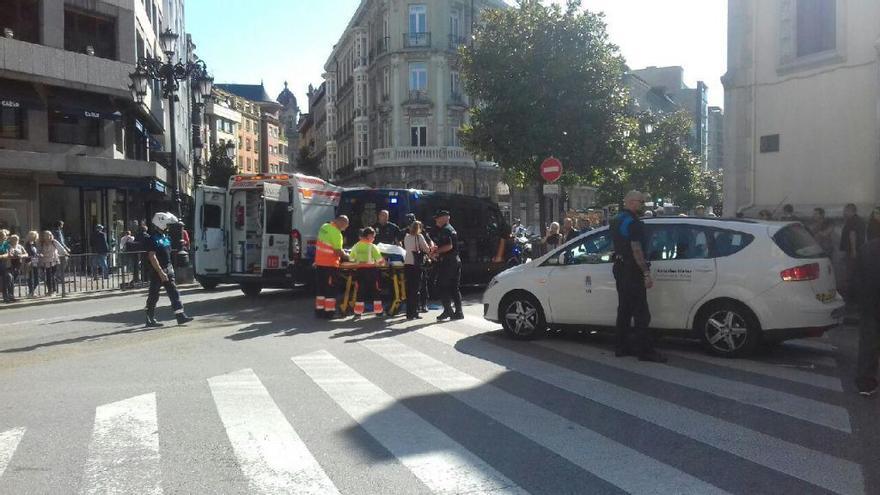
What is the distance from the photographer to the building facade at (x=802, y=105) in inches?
598

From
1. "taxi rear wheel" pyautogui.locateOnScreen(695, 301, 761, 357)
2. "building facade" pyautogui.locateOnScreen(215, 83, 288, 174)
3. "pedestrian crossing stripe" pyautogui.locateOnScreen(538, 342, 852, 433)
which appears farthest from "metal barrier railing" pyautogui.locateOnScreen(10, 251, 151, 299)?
"building facade" pyautogui.locateOnScreen(215, 83, 288, 174)

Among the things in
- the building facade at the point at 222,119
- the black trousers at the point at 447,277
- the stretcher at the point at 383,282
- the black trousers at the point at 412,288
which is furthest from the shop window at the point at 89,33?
the building facade at the point at 222,119

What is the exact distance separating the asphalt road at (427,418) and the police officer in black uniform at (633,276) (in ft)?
1.01

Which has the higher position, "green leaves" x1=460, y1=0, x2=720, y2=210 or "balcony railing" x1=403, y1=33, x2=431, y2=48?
"balcony railing" x1=403, y1=33, x2=431, y2=48

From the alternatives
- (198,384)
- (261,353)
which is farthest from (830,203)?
(198,384)

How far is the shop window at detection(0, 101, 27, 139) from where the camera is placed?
24.2m

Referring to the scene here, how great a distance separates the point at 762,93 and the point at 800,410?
13.4m

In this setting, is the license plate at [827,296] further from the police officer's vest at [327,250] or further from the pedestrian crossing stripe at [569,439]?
the police officer's vest at [327,250]

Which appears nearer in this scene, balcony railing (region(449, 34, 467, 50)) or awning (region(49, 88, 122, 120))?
awning (region(49, 88, 122, 120))

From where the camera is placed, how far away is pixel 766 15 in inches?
677

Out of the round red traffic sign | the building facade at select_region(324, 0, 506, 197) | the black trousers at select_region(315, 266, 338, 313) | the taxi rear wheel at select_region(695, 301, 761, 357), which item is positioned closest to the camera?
the taxi rear wheel at select_region(695, 301, 761, 357)

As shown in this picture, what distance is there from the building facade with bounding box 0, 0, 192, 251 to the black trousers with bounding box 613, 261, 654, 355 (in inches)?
871

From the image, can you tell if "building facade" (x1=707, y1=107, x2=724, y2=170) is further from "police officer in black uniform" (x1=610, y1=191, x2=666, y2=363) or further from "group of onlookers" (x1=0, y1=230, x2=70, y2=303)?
"police officer in black uniform" (x1=610, y1=191, x2=666, y2=363)

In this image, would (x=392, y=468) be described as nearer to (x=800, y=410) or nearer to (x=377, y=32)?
(x=800, y=410)
